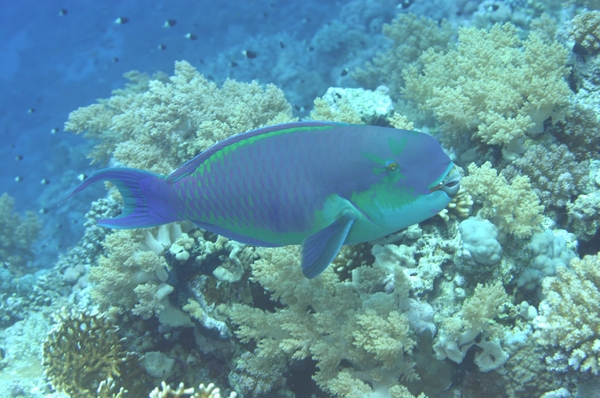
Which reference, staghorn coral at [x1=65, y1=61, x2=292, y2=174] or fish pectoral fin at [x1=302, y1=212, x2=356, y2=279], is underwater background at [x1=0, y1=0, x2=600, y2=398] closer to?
staghorn coral at [x1=65, y1=61, x2=292, y2=174]

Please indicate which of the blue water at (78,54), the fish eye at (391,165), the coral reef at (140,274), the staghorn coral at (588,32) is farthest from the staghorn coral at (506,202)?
the blue water at (78,54)

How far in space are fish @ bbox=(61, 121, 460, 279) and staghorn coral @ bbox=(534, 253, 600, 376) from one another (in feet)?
5.00

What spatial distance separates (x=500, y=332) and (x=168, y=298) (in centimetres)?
307

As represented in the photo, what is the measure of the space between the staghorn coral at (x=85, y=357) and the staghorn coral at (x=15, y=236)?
10.1 meters

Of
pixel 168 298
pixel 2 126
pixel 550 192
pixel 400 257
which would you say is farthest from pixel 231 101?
pixel 2 126

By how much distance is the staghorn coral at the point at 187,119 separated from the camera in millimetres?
4488

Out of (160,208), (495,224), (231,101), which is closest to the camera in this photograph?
(160,208)

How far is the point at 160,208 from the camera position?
2.08m

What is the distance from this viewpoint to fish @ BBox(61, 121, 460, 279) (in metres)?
1.77

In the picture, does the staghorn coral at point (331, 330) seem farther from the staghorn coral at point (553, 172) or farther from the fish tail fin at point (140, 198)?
the staghorn coral at point (553, 172)

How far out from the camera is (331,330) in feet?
9.02

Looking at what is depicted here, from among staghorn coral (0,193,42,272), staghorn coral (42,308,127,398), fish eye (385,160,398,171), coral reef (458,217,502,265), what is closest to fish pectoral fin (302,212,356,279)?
fish eye (385,160,398,171)

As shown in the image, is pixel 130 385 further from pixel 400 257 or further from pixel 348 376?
pixel 400 257

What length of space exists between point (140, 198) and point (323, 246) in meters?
1.11
